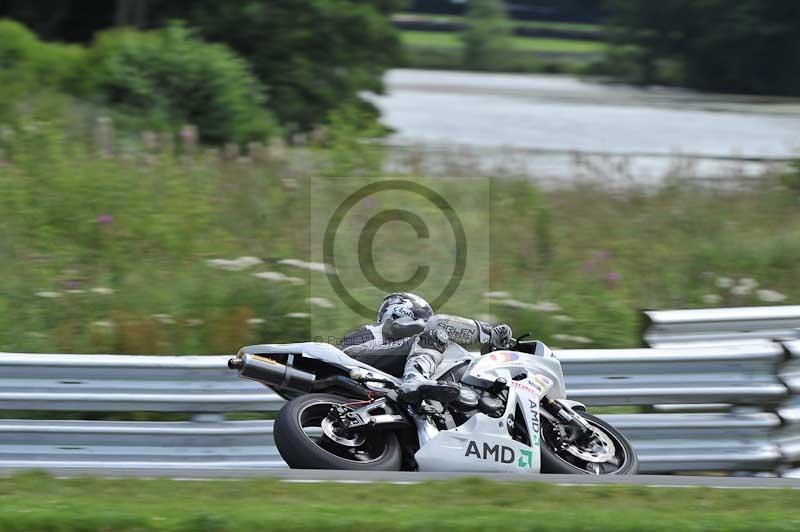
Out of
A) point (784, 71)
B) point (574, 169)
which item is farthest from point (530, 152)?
point (784, 71)

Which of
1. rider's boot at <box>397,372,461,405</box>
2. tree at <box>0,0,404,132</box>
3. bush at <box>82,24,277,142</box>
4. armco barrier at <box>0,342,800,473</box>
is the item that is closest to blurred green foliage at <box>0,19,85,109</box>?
bush at <box>82,24,277,142</box>

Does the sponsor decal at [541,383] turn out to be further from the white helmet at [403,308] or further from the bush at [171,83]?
the bush at [171,83]

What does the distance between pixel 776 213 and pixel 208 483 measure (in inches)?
360

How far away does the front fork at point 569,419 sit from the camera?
6.88 m

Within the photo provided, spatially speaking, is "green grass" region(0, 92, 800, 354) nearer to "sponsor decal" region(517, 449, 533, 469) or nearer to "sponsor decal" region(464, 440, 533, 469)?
"sponsor decal" region(464, 440, 533, 469)

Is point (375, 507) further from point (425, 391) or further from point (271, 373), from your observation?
point (271, 373)

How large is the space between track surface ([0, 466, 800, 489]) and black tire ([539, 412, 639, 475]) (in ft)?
0.72

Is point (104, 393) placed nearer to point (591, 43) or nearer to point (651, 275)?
point (651, 275)

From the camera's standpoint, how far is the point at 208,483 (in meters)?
5.89

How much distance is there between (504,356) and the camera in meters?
6.87

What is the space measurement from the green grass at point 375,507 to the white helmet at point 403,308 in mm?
1240

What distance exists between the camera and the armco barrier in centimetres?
709

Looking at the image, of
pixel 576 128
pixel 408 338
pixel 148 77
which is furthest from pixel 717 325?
pixel 148 77

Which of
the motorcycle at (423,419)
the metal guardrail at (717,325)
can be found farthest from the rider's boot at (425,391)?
the metal guardrail at (717,325)
